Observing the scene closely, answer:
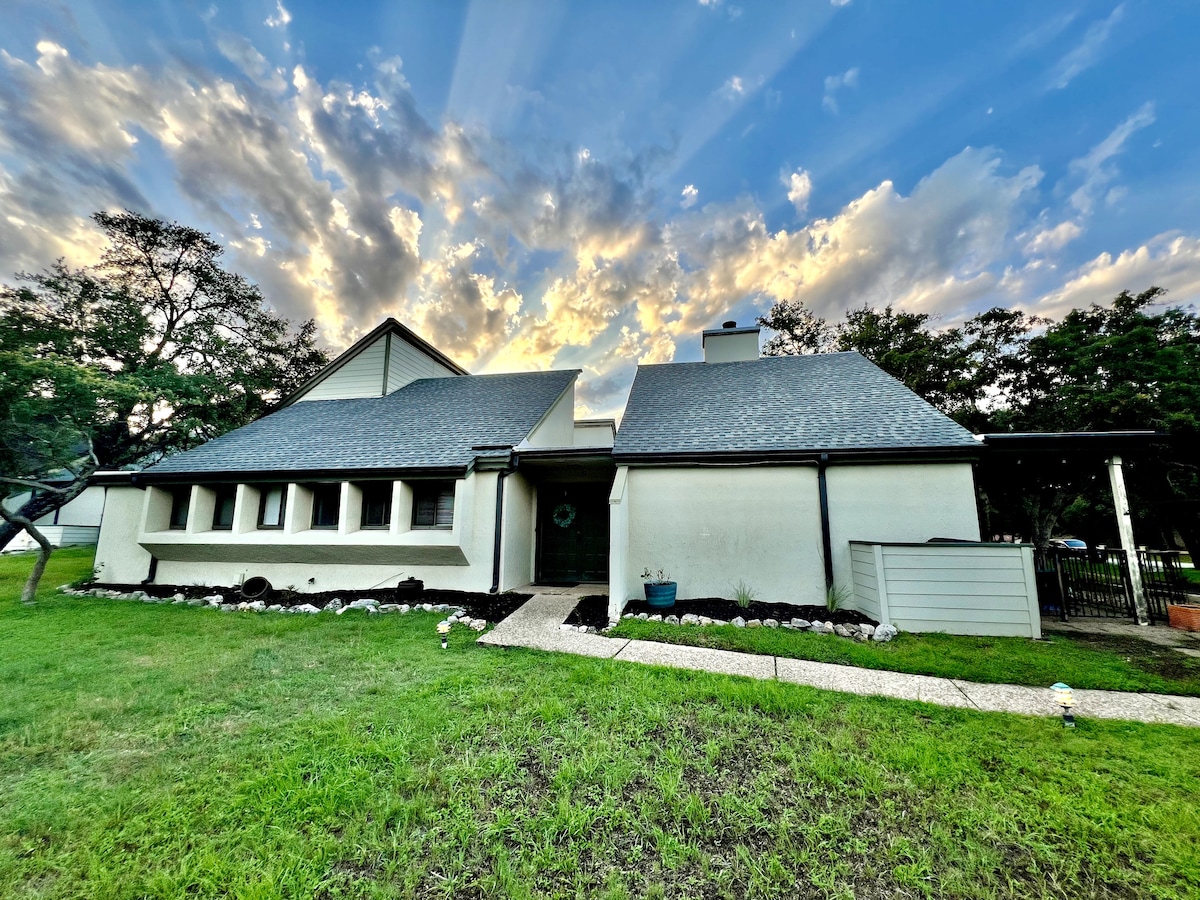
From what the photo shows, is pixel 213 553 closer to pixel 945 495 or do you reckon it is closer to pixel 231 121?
pixel 231 121

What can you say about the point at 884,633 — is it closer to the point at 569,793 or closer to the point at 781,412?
the point at 781,412

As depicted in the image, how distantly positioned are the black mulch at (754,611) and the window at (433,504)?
14.2ft

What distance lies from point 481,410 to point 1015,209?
14.0m

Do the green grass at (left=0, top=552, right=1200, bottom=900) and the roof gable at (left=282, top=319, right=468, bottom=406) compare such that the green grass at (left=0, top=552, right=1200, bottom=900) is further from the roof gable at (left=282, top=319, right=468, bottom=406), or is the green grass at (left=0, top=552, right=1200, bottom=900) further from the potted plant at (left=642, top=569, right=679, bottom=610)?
the roof gable at (left=282, top=319, right=468, bottom=406)

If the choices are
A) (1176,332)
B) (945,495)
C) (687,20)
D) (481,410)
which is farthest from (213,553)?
(1176,332)

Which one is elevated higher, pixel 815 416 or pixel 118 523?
pixel 815 416

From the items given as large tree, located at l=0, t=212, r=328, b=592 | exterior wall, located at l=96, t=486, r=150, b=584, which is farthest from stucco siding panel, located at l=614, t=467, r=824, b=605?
large tree, located at l=0, t=212, r=328, b=592

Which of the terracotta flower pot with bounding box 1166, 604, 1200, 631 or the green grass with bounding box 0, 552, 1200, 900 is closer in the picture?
the green grass with bounding box 0, 552, 1200, 900

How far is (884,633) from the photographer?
228 inches

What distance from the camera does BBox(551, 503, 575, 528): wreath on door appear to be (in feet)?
33.6

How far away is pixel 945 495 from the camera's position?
22.9 ft

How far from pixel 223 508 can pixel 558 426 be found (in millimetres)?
8294

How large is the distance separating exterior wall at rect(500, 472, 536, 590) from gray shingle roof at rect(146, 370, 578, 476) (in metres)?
1.12

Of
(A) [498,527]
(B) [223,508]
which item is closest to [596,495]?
(A) [498,527]
